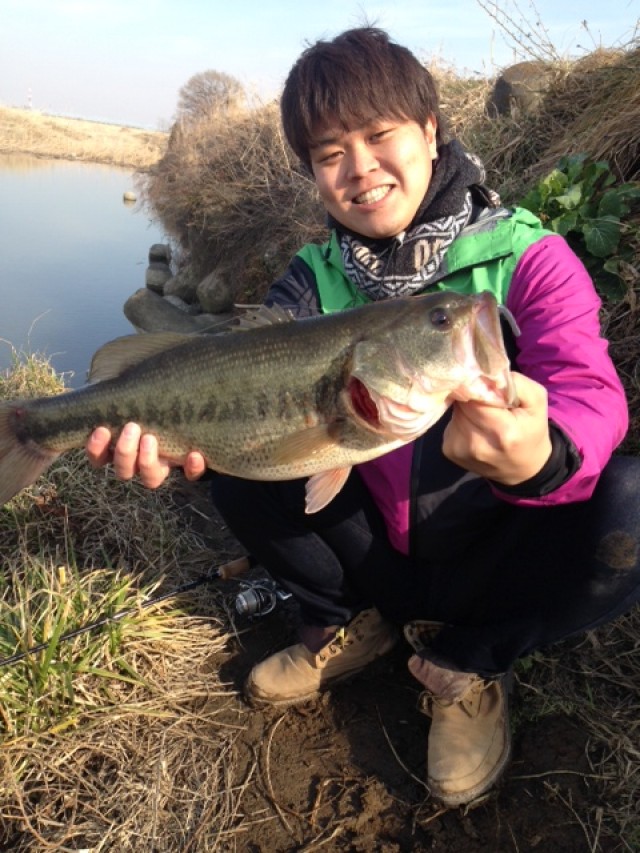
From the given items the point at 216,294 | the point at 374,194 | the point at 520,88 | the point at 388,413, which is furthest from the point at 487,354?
the point at 216,294

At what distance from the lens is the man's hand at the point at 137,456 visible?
2.69 metres

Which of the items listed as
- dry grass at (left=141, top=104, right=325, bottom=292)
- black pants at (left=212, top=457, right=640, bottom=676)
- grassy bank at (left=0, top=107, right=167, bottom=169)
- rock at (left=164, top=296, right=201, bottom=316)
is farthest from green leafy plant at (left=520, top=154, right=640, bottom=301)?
grassy bank at (left=0, top=107, right=167, bottom=169)

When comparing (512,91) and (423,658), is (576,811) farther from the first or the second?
(512,91)

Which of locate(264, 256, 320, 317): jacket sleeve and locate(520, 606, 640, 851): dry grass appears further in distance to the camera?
locate(264, 256, 320, 317): jacket sleeve

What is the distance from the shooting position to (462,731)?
2.66m

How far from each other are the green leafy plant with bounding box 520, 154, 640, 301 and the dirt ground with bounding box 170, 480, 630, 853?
260 centimetres

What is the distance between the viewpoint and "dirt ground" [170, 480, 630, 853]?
7.86ft

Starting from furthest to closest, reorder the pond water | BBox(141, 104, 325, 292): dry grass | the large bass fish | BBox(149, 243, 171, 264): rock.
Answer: BBox(149, 243, 171, 264): rock < the pond water < BBox(141, 104, 325, 292): dry grass < the large bass fish

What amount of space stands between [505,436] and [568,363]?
0.63 m

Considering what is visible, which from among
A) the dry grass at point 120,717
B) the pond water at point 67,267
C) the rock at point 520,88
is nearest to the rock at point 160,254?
the pond water at point 67,267

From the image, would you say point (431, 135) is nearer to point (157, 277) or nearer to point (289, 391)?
point (289, 391)

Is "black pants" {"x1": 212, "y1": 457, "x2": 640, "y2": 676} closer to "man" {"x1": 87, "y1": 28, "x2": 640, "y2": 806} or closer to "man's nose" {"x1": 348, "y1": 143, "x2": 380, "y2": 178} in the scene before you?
"man" {"x1": 87, "y1": 28, "x2": 640, "y2": 806}

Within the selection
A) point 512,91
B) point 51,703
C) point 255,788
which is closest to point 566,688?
point 255,788

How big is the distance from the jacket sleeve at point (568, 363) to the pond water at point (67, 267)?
5.44 m
